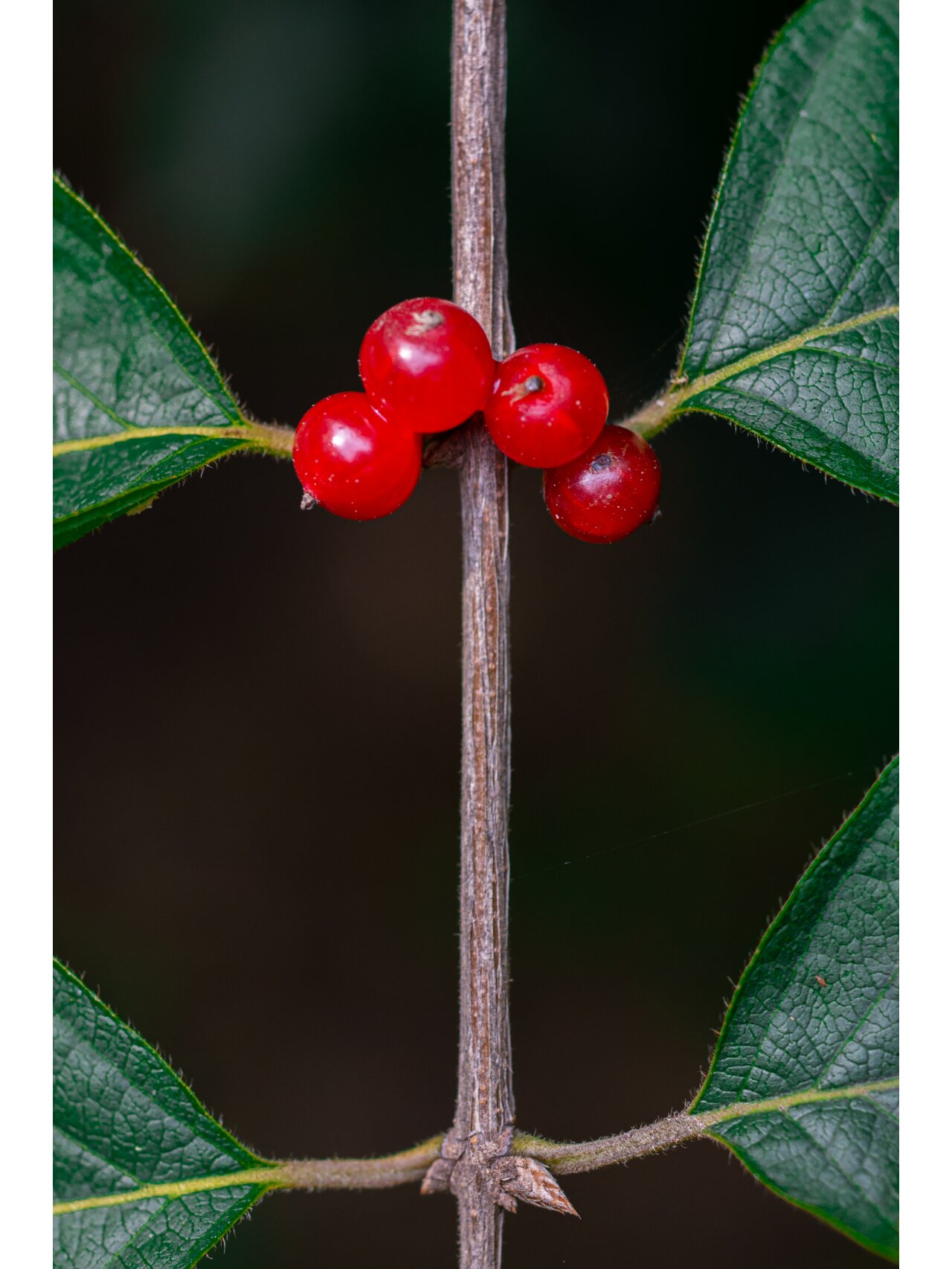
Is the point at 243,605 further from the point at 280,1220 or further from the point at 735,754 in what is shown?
the point at 280,1220

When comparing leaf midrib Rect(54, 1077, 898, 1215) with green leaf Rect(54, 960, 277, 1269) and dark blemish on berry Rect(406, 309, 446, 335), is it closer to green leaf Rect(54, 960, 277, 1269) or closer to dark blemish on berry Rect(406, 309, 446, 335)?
green leaf Rect(54, 960, 277, 1269)

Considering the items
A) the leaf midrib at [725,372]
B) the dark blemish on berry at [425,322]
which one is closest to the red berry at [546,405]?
the dark blemish on berry at [425,322]

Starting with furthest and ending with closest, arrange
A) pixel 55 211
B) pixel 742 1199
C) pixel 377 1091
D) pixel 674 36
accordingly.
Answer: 1. pixel 377 1091
2. pixel 742 1199
3. pixel 674 36
4. pixel 55 211

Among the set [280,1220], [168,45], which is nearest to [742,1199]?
[280,1220]

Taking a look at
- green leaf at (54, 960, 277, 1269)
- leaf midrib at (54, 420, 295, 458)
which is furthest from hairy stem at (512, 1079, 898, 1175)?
leaf midrib at (54, 420, 295, 458)

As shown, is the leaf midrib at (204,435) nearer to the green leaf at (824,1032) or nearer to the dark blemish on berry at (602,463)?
the dark blemish on berry at (602,463)

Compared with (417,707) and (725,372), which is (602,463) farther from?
(417,707)
